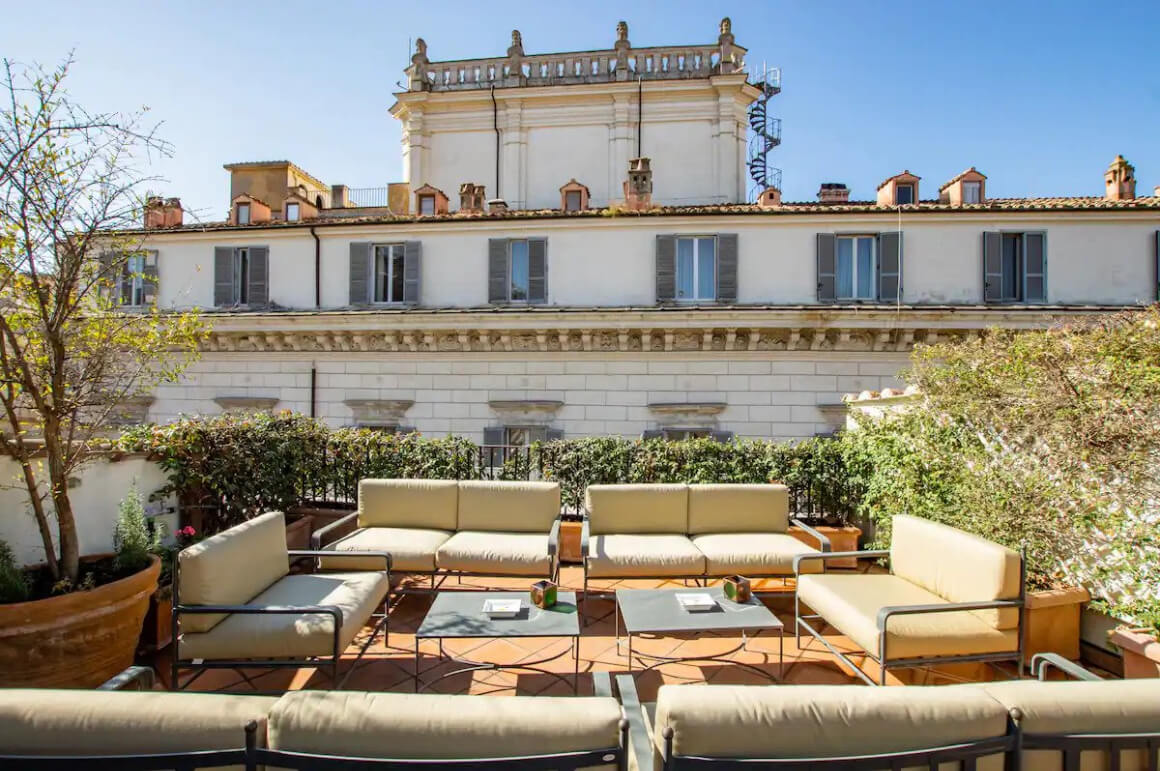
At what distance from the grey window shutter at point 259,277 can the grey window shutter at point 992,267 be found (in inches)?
567

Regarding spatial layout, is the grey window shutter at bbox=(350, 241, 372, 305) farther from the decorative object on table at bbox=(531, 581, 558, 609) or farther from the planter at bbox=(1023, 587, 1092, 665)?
the planter at bbox=(1023, 587, 1092, 665)

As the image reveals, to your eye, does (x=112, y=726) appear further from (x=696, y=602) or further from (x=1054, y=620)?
(x=1054, y=620)

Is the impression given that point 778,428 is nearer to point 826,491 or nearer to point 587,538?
point 826,491

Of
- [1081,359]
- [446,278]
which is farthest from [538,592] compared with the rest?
[446,278]

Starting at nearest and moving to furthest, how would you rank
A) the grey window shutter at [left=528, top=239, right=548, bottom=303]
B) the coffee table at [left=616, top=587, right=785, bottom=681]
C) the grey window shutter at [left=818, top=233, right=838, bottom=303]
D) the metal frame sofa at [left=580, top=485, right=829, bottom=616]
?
the coffee table at [left=616, top=587, right=785, bottom=681] → the metal frame sofa at [left=580, top=485, right=829, bottom=616] → the grey window shutter at [left=818, top=233, right=838, bottom=303] → the grey window shutter at [left=528, top=239, right=548, bottom=303]

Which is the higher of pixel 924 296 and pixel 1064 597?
pixel 924 296

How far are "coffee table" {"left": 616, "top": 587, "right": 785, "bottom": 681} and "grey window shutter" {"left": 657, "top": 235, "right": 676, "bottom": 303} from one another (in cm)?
808

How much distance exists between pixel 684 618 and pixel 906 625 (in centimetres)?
126

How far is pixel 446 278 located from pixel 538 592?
9.47 m

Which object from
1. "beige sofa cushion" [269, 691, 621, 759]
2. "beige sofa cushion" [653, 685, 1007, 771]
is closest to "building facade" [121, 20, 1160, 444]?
"beige sofa cushion" [653, 685, 1007, 771]

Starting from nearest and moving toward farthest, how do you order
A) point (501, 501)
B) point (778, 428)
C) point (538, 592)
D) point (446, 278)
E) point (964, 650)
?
point (964, 650), point (538, 592), point (501, 501), point (778, 428), point (446, 278)

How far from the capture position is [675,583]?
5.65m

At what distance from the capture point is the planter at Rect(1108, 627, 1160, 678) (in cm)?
324

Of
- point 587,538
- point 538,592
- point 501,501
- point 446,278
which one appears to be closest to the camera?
point 538,592
